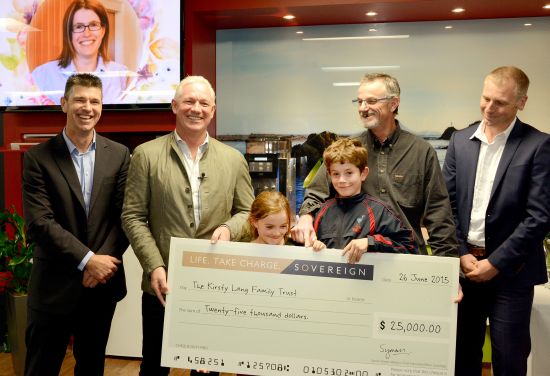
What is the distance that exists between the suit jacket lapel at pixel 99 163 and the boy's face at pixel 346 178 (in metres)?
1.01

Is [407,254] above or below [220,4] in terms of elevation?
below

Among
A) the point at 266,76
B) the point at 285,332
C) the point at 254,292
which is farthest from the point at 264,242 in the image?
the point at 266,76

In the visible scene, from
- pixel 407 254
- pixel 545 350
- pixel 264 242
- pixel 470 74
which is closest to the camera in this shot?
pixel 407 254

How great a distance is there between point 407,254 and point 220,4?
8.66 feet

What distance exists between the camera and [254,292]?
210 centimetres

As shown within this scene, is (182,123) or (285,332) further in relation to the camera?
(182,123)

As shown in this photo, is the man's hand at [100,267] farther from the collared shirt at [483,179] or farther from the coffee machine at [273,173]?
the coffee machine at [273,173]

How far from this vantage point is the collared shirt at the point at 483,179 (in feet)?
7.68

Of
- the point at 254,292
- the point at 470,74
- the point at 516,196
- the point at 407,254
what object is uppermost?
the point at 470,74

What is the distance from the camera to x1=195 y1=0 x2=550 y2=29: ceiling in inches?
150

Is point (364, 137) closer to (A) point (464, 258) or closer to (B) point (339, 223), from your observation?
(B) point (339, 223)

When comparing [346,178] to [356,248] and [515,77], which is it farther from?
[515,77]

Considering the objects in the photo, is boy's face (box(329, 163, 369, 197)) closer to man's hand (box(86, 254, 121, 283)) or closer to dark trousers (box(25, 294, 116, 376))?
man's hand (box(86, 254, 121, 283))

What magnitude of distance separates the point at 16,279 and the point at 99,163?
159 cm
